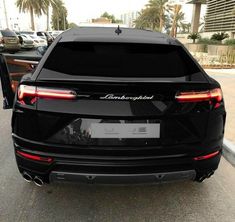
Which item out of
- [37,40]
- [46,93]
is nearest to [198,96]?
[46,93]

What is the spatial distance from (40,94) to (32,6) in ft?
148

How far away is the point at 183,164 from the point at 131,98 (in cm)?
72

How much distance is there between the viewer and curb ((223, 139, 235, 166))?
4.32 metres

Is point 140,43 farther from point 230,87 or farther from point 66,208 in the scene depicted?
point 230,87

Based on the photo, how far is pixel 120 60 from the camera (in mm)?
2869

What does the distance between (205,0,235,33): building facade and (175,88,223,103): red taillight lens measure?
35.2 m

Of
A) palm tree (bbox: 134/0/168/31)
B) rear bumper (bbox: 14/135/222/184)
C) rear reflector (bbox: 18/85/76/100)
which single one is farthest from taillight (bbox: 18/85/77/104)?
palm tree (bbox: 134/0/168/31)

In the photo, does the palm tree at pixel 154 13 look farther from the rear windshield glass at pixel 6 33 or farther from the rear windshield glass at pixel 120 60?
the rear windshield glass at pixel 120 60

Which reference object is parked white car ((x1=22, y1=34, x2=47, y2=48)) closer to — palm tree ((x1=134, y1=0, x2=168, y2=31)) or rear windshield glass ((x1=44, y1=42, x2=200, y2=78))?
rear windshield glass ((x1=44, y1=42, x2=200, y2=78))

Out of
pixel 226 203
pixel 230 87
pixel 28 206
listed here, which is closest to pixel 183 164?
pixel 226 203

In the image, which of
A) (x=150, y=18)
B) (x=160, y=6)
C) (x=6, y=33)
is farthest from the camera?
(x=150, y=18)

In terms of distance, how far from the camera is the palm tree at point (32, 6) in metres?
43.6

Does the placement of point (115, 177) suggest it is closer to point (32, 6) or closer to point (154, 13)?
point (32, 6)

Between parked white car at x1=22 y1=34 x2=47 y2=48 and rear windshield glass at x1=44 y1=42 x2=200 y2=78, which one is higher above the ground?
rear windshield glass at x1=44 y1=42 x2=200 y2=78
